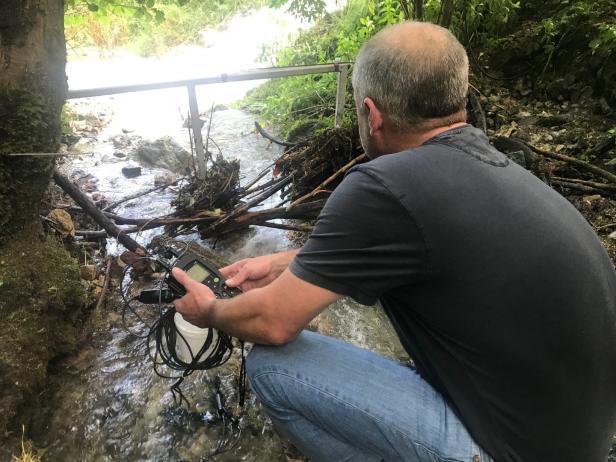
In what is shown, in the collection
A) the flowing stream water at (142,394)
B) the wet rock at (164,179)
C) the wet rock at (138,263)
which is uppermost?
the wet rock at (138,263)

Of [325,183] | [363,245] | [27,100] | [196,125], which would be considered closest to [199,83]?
[196,125]

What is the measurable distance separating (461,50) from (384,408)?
1.33 meters

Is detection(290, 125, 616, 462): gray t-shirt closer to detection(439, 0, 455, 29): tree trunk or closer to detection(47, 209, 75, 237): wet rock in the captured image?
detection(47, 209, 75, 237): wet rock

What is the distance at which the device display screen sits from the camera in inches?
79.3

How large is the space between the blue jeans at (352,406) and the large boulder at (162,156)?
13.2 feet

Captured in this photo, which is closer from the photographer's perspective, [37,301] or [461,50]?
[461,50]

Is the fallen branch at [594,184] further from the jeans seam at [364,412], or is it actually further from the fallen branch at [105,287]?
the fallen branch at [105,287]

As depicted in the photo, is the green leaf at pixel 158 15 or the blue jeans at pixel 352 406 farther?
the green leaf at pixel 158 15

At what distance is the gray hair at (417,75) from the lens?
1.53 m

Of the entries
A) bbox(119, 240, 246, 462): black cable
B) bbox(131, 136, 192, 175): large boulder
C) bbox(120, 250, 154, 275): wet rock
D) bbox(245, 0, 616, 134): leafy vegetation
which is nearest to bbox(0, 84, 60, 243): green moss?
bbox(120, 250, 154, 275): wet rock

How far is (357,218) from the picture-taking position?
1363 mm

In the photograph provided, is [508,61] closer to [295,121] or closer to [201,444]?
[295,121]

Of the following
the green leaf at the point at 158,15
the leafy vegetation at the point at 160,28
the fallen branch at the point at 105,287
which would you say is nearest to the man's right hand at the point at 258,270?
the fallen branch at the point at 105,287

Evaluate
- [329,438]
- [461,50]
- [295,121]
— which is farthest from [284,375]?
[295,121]
